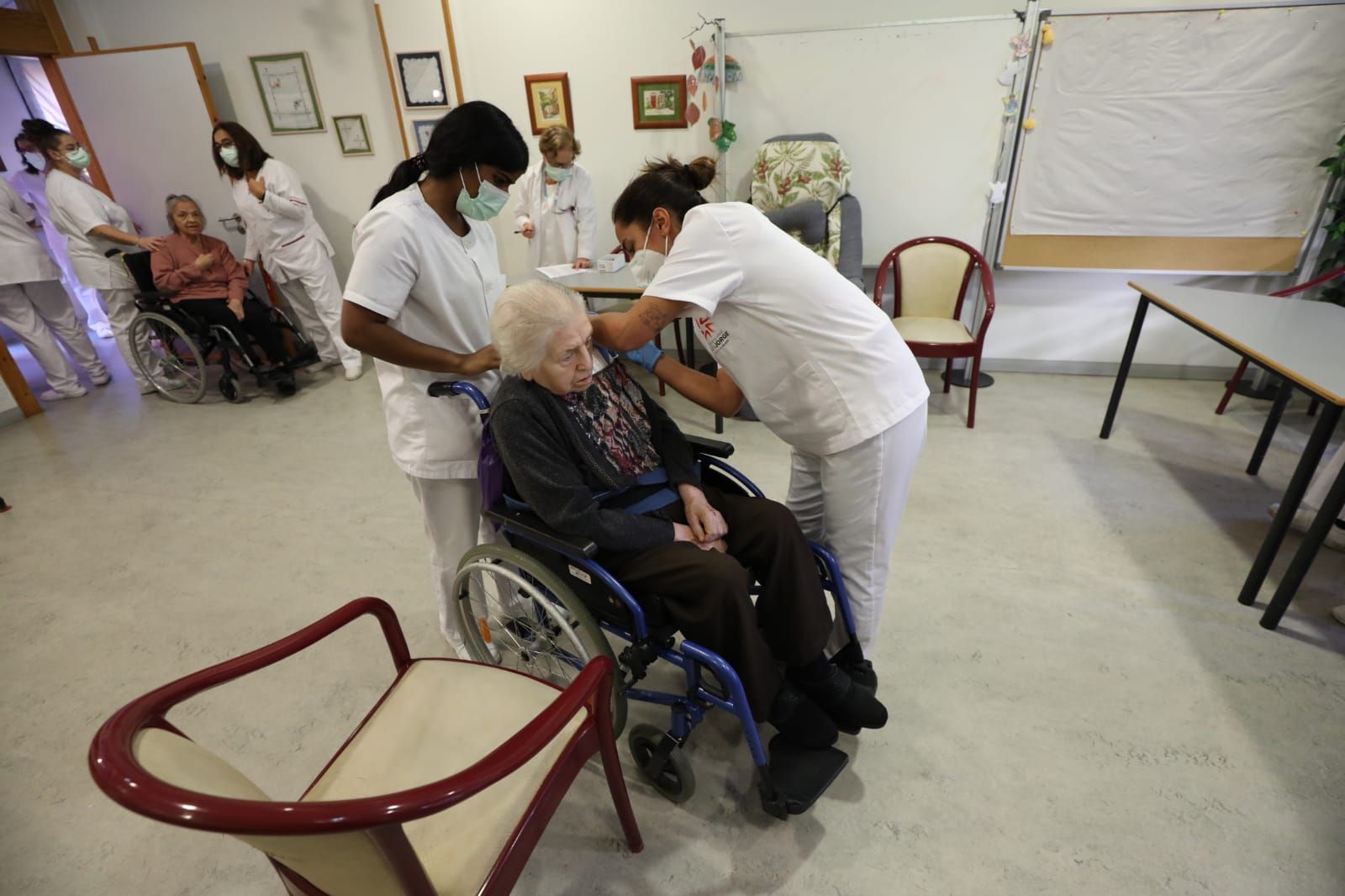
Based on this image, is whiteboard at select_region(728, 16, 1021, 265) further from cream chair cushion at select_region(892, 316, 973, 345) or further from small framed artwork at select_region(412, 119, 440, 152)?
small framed artwork at select_region(412, 119, 440, 152)

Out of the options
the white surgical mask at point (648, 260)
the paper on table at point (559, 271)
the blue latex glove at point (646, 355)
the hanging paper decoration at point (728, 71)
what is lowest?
the paper on table at point (559, 271)

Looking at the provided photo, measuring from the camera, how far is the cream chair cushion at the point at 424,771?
74 centimetres

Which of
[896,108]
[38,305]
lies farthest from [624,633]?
[38,305]

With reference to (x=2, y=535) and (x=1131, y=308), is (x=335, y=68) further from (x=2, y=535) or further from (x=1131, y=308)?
(x=1131, y=308)

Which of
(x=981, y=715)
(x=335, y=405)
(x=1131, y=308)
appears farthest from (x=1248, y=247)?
(x=335, y=405)

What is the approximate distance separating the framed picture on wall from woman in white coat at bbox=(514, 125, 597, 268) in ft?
5.52

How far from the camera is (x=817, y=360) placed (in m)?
1.33

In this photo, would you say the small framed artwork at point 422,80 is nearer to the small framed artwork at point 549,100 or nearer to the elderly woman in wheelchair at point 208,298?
the small framed artwork at point 549,100

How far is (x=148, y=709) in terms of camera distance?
0.77 m

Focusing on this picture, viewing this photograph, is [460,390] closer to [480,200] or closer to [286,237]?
[480,200]

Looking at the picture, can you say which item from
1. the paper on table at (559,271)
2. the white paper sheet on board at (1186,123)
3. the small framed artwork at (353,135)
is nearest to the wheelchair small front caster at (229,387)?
the small framed artwork at (353,135)

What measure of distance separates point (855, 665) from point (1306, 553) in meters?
1.34

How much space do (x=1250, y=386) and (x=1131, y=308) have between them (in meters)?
0.72

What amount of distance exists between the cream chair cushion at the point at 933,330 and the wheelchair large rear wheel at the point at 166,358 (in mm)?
3935
